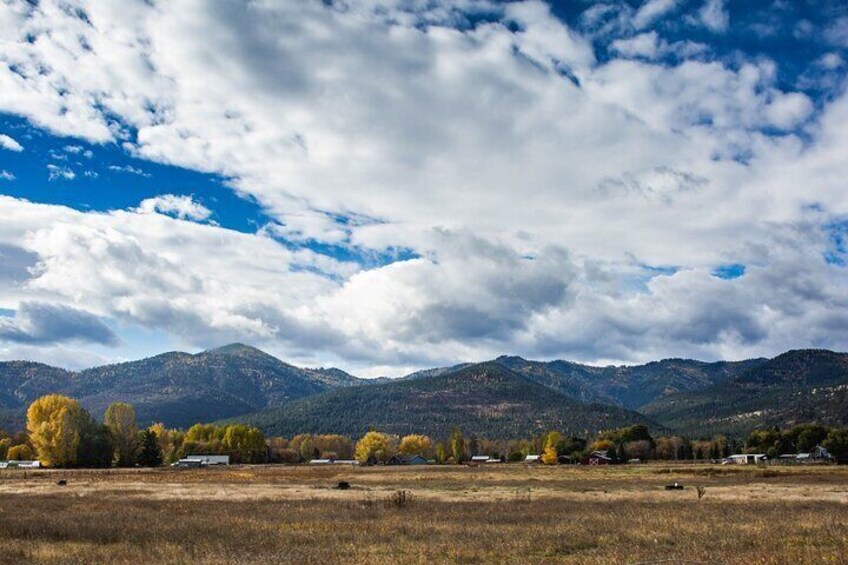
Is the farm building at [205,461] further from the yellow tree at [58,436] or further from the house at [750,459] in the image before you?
the house at [750,459]

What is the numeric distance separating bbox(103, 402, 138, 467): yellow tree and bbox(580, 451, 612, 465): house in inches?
4064

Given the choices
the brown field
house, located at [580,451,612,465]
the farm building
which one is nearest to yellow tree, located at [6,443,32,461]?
the farm building

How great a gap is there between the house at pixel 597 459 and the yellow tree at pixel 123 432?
339 ft

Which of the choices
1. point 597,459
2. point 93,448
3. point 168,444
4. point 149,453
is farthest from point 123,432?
point 597,459

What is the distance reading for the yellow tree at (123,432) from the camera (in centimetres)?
12950

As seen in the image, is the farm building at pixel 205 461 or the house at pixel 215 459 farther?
the house at pixel 215 459

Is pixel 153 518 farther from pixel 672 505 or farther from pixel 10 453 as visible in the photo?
pixel 10 453

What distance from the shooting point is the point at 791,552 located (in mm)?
18359

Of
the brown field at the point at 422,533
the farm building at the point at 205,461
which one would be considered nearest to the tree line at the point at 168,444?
the farm building at the point at 205,461

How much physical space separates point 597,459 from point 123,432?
109 metres

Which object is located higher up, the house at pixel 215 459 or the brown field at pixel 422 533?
the brown field at pixel 422 533

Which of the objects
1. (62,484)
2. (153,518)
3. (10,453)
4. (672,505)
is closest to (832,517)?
(672,505)

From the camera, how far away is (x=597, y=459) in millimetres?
162500

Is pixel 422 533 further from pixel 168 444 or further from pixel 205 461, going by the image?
pixel 168 444
